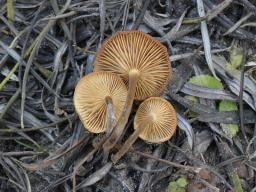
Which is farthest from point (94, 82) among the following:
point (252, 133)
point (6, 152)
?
point (252, 133)

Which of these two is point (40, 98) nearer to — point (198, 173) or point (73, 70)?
Answer: point (73, 70)

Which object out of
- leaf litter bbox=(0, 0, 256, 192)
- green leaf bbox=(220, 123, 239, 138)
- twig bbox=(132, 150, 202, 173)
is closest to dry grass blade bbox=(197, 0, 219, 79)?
leaf litter bbox=(0, 0, 256, 192)

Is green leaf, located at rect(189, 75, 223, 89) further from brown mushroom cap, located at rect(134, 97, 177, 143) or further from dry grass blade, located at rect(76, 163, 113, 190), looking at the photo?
dry grass blade, located at rect(76, 163, 113, 190)

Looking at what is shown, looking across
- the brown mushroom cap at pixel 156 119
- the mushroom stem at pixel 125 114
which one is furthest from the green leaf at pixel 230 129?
the mushroom stem at pixel 125 114

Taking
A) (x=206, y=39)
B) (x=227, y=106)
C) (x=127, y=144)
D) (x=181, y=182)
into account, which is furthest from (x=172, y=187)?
(x=206, y=39)

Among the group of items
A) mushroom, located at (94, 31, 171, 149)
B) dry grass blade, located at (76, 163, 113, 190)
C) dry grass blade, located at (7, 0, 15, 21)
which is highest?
dry grass blade, located at (7, 0, 15, 21)

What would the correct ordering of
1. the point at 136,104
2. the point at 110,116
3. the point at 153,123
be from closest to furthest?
1. the point at 110,116
2. the point at 153,123
3. the point at 136,104

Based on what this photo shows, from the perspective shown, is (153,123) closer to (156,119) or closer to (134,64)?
(156,119)
